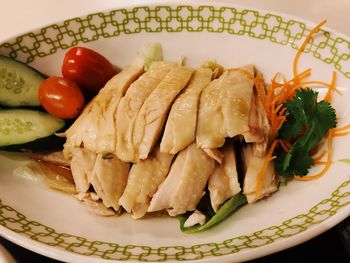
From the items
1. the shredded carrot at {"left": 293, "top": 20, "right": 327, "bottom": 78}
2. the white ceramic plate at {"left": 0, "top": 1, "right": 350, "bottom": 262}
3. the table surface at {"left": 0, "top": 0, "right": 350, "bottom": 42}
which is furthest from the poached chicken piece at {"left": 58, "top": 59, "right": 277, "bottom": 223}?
the table surface at {"left": 0, "top": 0, "right": 350, "bottom": 42}

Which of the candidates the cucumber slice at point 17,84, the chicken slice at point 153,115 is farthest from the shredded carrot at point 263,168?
the cucumber slice at point 17,84

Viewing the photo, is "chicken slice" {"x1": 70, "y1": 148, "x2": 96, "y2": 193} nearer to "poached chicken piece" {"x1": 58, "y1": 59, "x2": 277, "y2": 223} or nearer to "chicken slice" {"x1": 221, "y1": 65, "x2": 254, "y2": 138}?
"poached chicken piece" {"x1": 58, "y1": 59, "x2": 277, "y2": 223}

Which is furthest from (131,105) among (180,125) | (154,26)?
(154,26)

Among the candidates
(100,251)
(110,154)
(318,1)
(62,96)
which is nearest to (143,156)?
(110,154)

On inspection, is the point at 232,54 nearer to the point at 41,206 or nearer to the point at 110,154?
the point at 110,154

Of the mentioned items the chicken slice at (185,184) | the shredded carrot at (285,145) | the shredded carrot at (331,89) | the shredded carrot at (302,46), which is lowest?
the chicken slice at (185,184)

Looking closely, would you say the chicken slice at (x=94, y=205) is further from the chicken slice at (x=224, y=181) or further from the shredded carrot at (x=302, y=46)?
the shredded carrot at (x=302, y=46)

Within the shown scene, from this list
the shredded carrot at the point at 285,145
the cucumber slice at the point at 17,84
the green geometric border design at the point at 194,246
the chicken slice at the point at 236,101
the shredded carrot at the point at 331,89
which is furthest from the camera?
the cucumber slice at the point at 17,84
